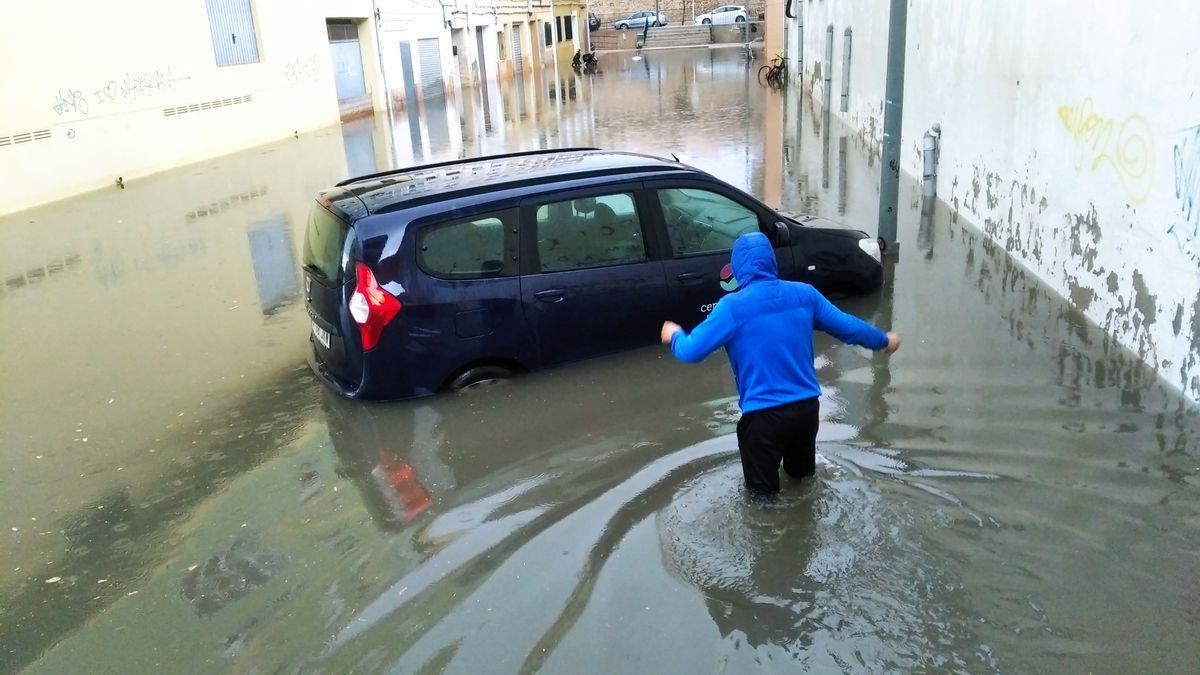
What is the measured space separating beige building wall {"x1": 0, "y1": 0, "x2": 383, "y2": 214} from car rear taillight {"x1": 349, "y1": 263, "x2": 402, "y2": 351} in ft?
36.2

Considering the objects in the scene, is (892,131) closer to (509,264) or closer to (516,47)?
(509,264)

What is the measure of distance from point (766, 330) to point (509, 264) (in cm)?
243

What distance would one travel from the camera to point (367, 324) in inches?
225

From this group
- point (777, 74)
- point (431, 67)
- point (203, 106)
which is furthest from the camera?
point (431, 67)

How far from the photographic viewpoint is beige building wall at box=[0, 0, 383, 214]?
14.3m

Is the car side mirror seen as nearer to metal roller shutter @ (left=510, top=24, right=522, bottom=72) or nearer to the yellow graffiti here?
the yellow graffiti

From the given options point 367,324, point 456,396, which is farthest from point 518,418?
point 367,324

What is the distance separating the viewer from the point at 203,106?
62.7 feet

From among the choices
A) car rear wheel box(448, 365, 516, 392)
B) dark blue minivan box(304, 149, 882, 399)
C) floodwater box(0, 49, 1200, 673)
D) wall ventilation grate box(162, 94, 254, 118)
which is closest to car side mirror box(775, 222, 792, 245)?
dark blue minivan box(304, 149, 882, 399)

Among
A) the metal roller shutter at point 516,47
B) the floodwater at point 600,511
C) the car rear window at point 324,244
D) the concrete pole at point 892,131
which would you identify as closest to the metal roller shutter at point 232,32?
the floodwater at point 600,511

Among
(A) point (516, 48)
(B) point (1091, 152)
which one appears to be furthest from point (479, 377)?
(A) point (516, 48)

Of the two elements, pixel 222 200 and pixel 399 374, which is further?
pixel 222 200

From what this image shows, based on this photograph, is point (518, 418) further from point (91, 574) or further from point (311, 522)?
point (91, 574)

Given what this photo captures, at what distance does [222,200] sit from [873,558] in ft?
41.4
